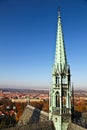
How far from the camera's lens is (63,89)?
25.9m

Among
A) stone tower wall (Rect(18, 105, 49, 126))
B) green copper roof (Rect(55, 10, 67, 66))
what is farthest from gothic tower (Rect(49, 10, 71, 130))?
stone tower wall (Rect(18, 105, 49, 126))

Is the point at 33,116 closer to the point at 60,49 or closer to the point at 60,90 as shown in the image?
the point at 60,90

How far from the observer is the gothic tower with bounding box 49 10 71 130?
25.3 m

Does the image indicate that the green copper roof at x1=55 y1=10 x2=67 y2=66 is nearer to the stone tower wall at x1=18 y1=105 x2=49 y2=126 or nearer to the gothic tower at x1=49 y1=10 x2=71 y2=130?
the gothic tower at x1=49 y1=10 x2=71 y2=130

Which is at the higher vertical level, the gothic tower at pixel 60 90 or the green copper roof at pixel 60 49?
the green copper roof at pixel 60 49

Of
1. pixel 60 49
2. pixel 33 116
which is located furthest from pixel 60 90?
pixel 33 116

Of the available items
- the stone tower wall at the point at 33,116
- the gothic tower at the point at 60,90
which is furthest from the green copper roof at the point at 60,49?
the stone tower wall at the point at 33,116

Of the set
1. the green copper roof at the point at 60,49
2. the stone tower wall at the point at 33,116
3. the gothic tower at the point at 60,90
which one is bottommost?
the stone tower wall at the point at 33,116

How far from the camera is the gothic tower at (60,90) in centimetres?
2527

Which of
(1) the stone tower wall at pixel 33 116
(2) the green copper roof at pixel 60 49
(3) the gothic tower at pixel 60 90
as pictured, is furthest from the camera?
(1) the stone tower wall at pixel 33 116

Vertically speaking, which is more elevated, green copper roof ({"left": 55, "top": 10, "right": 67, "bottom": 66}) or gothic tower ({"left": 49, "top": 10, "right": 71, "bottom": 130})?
green copper roof ({"left": 55, "top": 10, "right": 67, "bottom": 66})

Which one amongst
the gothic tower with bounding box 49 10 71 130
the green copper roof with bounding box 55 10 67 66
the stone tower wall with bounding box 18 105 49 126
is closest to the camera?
the gothic tower with bounding box 49 10 71 130

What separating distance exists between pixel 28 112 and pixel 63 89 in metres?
12.4

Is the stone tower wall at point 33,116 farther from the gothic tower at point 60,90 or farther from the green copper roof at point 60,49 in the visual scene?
the green copper roof at point 60,49
